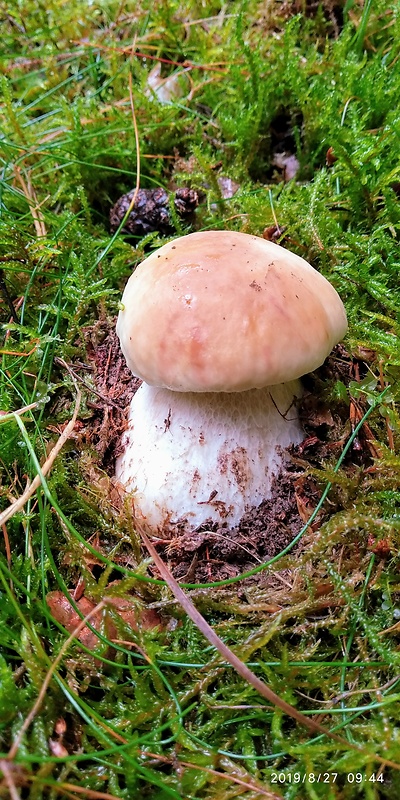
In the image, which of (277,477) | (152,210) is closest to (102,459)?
(277,477)

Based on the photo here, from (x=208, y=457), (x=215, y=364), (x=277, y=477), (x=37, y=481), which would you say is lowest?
(x=277, y=477)

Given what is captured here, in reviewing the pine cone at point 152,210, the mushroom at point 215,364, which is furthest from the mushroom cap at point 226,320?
the pine cone at point 152,210

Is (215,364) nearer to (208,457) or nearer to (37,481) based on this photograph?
(208,457)

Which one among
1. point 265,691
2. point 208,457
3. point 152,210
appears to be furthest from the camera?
point 152,210

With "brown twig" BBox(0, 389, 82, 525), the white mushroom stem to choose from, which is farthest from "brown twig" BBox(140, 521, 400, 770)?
"brown twig" BBox(0, 389, 82, 525)

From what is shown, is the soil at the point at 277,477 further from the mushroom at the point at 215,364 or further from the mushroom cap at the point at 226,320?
the mushroom cap at the point at 226,320

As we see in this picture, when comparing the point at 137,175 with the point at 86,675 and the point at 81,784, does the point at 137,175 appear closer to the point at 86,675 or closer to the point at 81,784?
the point at 86,675

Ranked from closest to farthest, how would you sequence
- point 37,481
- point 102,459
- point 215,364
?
point 215,364, point 37,481, point 102,459

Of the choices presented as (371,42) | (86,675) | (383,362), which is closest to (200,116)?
(371,42)
